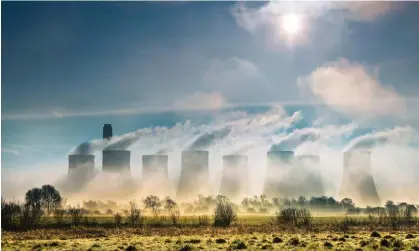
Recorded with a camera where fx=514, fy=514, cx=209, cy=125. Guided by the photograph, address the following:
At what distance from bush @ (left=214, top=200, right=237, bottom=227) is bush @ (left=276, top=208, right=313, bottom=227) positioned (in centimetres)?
679

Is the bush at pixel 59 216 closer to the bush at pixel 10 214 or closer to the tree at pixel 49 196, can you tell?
the bush at pixel 10 214

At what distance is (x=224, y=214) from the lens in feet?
220

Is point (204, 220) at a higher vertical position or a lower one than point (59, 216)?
lower

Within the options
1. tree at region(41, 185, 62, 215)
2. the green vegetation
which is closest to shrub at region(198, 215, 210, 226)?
the green vegetation

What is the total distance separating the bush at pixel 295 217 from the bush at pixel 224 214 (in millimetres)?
6788

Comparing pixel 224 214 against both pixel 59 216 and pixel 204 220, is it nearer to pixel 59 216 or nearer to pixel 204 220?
pixel 204 220

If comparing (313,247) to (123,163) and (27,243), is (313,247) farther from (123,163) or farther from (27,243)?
(123,163)

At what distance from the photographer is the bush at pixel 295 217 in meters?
61.2

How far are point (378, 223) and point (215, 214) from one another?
20.5 meters

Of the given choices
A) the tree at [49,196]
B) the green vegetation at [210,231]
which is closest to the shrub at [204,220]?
the green vegetation at [210,231]

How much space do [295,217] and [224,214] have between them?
9.77 meters

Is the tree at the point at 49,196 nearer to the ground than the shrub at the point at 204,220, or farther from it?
farther from it

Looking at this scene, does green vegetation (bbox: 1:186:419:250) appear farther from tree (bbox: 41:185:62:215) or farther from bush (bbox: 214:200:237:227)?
tree (bbox: 41:185:62:215)

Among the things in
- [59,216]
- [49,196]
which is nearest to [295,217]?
[59,216]
